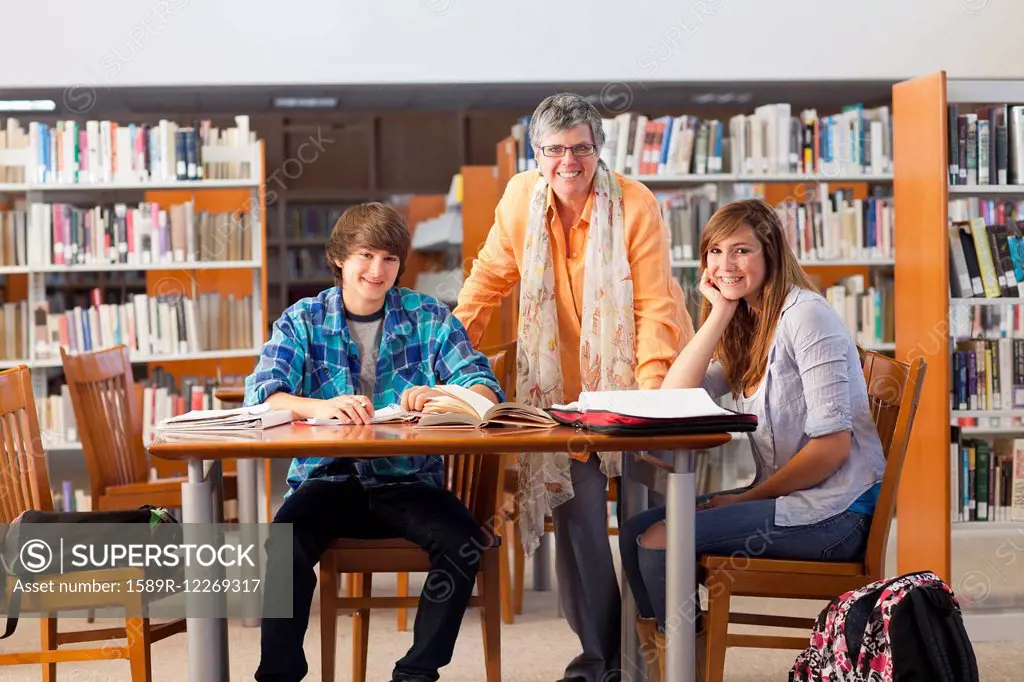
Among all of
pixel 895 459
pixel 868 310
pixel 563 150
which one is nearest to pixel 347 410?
pixel 563 150

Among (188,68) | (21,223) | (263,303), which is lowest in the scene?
(263,303)

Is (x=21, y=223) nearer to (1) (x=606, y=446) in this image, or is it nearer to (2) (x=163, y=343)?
(2) (x=163, y=343)

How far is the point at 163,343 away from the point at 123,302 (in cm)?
29

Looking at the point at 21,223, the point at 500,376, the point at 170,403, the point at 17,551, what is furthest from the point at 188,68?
the point at 17,551

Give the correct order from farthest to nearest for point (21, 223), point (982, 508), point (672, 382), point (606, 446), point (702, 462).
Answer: point (702, 462)
point (21, 223)
point (982, 508)
point (672, 382)
point (606, 446)

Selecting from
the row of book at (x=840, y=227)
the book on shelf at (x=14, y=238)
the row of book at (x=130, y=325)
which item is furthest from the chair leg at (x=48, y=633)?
the row of book at (x=840, y=227)

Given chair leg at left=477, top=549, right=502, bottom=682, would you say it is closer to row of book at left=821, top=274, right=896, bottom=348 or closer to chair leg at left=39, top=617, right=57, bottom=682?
chair leg at left=39, top=617, right=57, bottom=682

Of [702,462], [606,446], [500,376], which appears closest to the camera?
[606,446]

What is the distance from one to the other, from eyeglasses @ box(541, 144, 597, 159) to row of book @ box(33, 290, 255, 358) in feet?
8.78

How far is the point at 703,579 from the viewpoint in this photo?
2334mm

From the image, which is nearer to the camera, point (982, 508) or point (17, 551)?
point (17, 551)

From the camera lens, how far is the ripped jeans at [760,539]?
90.4 inches

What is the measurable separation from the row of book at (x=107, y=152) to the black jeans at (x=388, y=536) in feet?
8.71

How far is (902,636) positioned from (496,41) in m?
3.56
